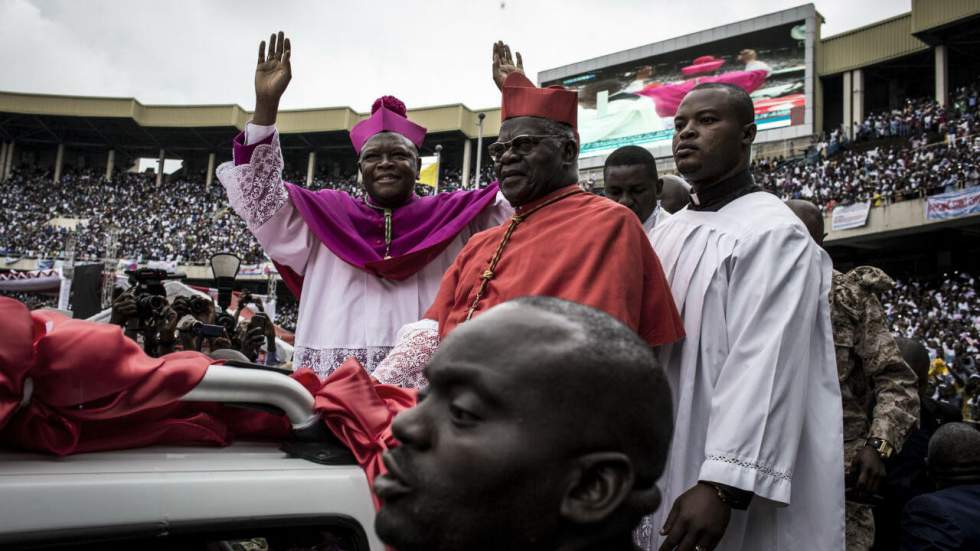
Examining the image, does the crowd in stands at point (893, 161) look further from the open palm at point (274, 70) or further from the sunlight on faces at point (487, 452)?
the sunlight on faces at point (487, 452)

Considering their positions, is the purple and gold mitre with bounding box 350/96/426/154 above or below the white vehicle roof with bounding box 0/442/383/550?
above

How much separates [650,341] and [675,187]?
2739 millimetres

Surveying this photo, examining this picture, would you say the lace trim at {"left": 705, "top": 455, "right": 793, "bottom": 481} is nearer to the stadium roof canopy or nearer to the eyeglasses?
the eyeglasses

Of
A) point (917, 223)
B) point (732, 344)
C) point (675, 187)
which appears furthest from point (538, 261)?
point (917, 223)

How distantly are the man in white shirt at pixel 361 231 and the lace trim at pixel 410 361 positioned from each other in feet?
3.19

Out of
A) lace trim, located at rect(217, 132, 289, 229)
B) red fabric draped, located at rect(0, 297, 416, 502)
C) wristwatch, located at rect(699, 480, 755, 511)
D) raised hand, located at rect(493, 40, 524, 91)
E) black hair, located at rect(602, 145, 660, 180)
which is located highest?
raised hand, located at rect(493, 40, 524, 91)

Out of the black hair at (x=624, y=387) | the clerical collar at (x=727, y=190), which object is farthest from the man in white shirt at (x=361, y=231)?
the black hair at (x=624, y=387)

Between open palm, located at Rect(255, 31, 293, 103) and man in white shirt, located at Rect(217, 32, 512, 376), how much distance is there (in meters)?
0.02

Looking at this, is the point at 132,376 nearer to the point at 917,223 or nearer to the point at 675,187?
the point at 675,187

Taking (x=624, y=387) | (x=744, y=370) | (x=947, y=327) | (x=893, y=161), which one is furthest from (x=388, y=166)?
(x=893, y=161)

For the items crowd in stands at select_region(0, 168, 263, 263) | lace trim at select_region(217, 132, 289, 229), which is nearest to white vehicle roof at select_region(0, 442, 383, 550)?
lace trim at select_region(217, 132, 289, 229)

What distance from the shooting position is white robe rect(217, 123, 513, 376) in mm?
3277

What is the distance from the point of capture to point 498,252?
2307 millimetres

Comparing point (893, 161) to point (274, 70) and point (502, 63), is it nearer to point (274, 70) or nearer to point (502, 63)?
point (502, 63)
